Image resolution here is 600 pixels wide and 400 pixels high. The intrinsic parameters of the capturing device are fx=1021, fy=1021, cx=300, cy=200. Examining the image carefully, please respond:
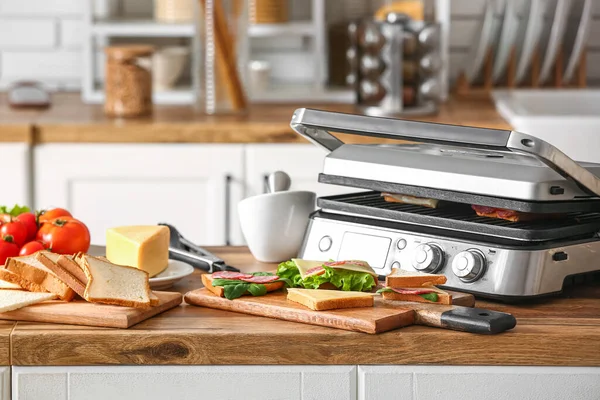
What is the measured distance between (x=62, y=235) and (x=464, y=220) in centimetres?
64

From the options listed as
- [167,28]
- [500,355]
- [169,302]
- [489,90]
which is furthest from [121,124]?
[500,355]

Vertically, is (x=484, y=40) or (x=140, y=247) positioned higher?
(x=484, y=40)

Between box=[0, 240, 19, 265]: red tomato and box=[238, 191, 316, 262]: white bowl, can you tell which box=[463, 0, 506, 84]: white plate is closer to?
box=[238, 191, 316, 262]: white bowl

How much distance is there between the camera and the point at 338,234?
5.22 feet

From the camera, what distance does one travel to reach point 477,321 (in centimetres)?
128

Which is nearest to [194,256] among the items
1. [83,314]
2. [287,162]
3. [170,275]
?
[170,275]

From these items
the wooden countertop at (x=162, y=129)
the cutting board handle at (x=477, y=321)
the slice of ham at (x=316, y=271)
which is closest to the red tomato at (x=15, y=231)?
the slice of ham at (x=316, y=271)

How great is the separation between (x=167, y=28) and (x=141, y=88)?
0.34 meters

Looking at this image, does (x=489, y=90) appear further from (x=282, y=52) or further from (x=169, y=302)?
(x=169, y=302)

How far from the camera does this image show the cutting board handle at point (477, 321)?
127cm

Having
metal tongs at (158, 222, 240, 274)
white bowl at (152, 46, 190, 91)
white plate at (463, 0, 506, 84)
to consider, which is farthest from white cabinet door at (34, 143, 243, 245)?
metal tongs at (158, 222, 240, 274)

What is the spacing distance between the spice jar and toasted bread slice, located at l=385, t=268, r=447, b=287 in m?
1.76

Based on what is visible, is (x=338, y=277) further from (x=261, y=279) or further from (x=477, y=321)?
(x=477, y=321)

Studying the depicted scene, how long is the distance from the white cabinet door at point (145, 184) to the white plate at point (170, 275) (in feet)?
4.27
